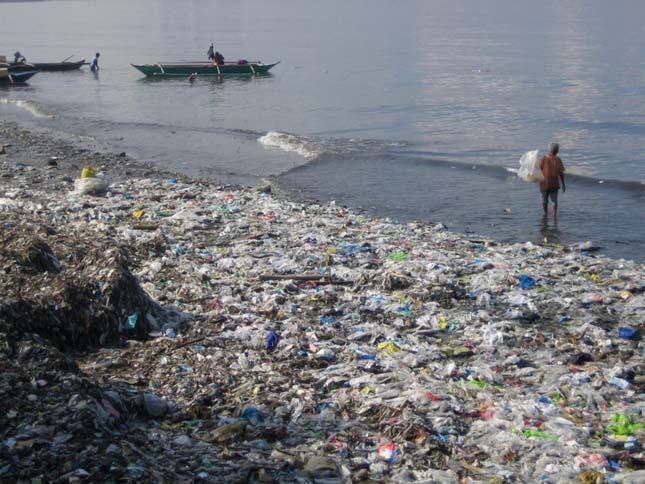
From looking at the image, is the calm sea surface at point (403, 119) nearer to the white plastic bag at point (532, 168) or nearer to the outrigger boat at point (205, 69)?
the outrigger boat at point (205, 69)

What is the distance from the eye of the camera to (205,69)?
1596 inches

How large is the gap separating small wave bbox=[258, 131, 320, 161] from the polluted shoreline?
36.8 ft

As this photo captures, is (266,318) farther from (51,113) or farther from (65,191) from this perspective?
(51,113)

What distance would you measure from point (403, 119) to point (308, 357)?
902 inches

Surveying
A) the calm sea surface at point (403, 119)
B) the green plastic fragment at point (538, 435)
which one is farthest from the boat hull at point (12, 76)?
the green plastic fragment at point (538, 435)

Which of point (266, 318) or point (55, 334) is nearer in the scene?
point (55, 334)

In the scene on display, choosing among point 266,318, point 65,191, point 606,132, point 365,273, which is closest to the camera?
point 266,318

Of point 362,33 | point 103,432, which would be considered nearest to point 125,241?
point 103,432

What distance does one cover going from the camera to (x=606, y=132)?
2594cm

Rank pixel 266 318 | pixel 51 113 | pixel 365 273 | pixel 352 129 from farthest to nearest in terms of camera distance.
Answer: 1. pixel 51 113
2. pixel 352 129
3. pixel 365 273
4. pixel 266 318

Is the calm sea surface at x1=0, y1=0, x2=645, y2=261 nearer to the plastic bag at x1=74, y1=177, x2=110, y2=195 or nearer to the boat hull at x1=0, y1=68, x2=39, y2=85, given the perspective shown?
the boat hull at x1=0, y1=68, x2=39, y2=85

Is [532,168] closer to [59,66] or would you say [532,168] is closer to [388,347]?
[388,347]

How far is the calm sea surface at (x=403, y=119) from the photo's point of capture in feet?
59.4

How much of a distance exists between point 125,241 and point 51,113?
22.4 metres
